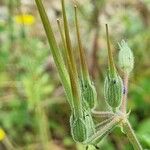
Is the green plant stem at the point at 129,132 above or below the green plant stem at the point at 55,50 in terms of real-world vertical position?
below

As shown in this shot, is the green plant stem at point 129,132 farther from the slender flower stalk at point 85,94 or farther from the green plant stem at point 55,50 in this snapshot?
the green plant stem at point 55,50

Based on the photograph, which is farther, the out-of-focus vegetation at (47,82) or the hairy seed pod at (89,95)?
the out-of-focus vegetation at (47,82)

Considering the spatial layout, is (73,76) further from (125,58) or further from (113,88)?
(125,58)

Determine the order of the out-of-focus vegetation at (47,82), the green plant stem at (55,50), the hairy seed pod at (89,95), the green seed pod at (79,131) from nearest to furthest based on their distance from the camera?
1. the green plant stem at (55,50)
2. the green seed pod at (79,131)
3. the hairy seed pod at (89,95)
4. the out-of-focus vegetation at (47,82)

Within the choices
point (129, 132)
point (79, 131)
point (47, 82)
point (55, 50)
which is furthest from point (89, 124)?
point (47, 82)

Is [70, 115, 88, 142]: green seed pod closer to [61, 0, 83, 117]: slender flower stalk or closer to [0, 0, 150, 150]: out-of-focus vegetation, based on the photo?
[61, 0, 83, 117]: slender flower stalk

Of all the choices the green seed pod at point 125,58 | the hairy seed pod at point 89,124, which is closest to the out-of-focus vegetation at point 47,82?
the green seed pod at point 125,58

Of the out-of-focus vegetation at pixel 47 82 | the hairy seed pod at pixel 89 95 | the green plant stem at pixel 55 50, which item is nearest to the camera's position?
the green plant stem at pixel 55 50
